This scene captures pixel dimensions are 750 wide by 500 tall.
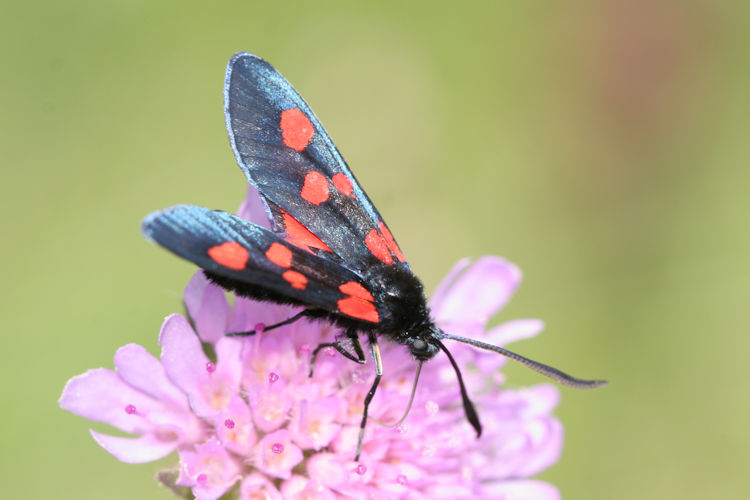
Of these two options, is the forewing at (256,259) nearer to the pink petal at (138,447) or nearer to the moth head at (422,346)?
the moth head at (422,346)

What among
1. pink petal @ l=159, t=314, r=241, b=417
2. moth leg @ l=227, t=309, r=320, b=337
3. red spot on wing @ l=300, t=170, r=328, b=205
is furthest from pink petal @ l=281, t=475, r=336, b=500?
red spot on wing @ l=300, t=170, r=328, b=205

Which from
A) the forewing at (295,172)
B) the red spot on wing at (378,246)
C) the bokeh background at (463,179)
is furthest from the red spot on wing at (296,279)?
the bokeh background at (463,179)

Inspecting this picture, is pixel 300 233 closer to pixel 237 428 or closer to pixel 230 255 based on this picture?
pixel 230 255

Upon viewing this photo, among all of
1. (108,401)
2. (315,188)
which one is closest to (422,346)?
(315,188)

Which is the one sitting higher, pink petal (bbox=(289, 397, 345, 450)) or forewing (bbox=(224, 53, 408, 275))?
forewing (bbox=(224, 53, 408, 275))

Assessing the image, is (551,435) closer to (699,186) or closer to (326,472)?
(326,472)

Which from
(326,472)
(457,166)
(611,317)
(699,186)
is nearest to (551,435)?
(326,472)

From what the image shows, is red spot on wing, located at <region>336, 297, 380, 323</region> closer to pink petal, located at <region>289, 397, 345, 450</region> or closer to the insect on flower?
the insect on flower
